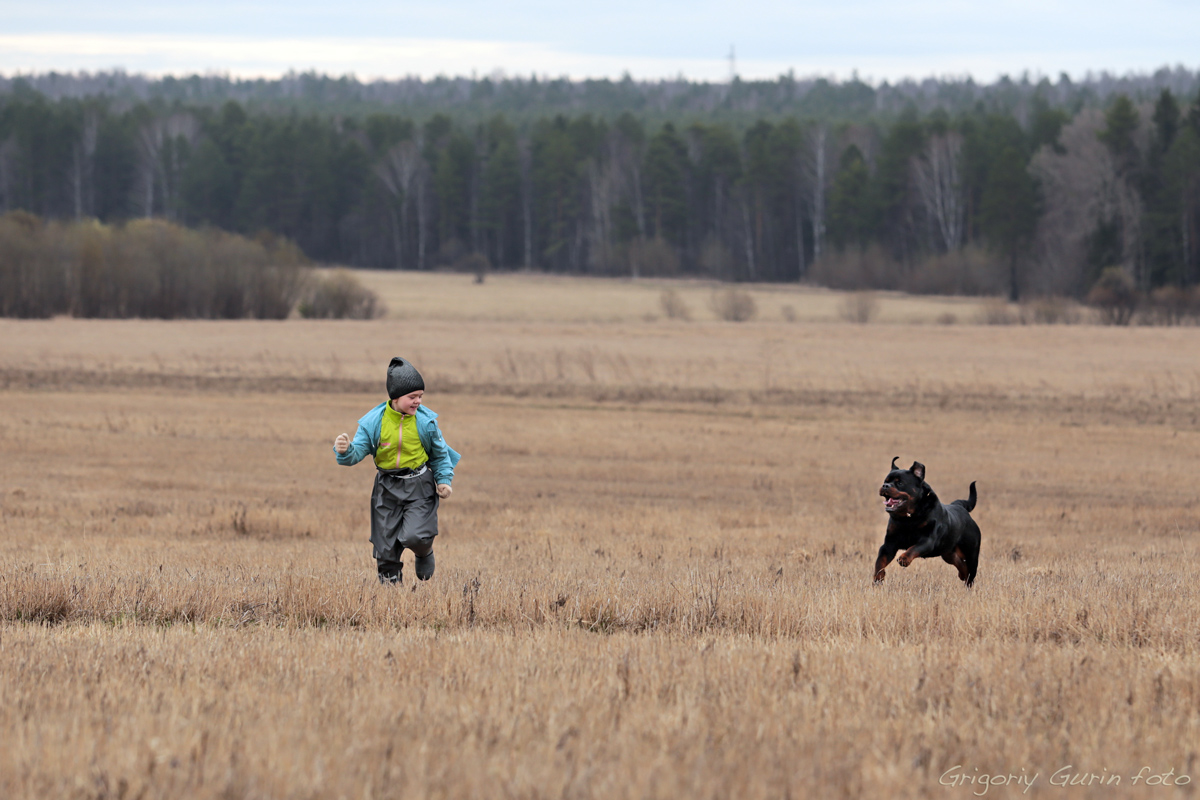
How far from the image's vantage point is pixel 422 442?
25.5ft

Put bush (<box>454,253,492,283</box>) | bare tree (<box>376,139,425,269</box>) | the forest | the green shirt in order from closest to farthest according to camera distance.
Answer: the green shirt → the forest → bush (<box>454,253,492,283</box>) → bare tree (<box>376,139,425,269</box>)

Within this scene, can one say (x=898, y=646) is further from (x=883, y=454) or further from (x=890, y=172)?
(x=890, y=172)

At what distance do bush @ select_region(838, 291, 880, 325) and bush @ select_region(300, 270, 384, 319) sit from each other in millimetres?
27118

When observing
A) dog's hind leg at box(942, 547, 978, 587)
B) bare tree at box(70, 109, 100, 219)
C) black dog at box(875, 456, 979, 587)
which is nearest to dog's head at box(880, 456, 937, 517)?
black dog at box(875, 456, 979, 587)

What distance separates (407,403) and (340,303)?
58690 millimetres

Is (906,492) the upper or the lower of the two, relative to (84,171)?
lower

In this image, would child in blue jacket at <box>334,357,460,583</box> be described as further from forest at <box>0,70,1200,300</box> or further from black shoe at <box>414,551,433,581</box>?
forest at <box>0,70,1200,300</box>

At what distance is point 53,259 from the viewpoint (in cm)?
6344

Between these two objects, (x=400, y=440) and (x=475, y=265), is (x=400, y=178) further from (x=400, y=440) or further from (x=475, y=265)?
(x=400, y=440)

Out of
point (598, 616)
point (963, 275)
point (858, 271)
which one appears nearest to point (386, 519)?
point (598, 616)

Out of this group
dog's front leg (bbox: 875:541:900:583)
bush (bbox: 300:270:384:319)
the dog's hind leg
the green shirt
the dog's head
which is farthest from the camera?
bush (bbox: 300:270:384:319)

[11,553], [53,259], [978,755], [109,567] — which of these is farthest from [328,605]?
[53,259]

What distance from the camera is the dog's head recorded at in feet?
26.0

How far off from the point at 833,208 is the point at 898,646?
99.0 metres
